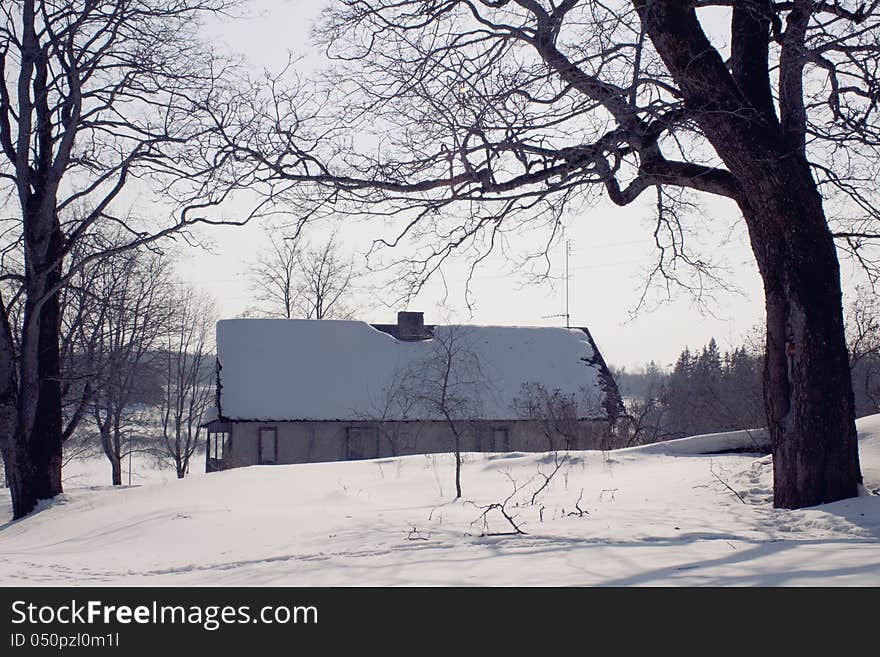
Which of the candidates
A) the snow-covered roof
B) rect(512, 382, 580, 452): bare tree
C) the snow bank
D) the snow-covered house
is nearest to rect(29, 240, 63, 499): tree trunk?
rect(512, 382, 580, 452): bare tree

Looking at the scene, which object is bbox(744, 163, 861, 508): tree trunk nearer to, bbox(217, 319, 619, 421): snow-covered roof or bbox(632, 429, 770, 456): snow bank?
bbox(632, 429, 770, 456): snow bank

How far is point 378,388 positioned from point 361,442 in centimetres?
248

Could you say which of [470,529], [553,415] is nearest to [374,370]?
[553,415]

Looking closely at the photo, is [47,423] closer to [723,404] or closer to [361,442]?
[361,442]

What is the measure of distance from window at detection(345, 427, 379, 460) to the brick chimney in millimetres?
5484

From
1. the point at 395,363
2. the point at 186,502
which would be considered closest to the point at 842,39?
the point at 186,502

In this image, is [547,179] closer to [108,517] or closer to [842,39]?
[842,39]

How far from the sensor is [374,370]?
34781 mm

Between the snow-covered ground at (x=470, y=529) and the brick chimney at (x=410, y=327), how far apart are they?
66.7 feet

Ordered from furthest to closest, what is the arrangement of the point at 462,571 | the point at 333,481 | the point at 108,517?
1. the point at 333,481
2. the point at 108,517
3. the point at 462,571

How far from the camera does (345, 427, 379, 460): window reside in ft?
106

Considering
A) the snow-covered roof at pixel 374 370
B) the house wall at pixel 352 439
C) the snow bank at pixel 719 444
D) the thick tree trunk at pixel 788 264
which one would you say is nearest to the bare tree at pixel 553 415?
the snow-covered roof at pixel 374 370
